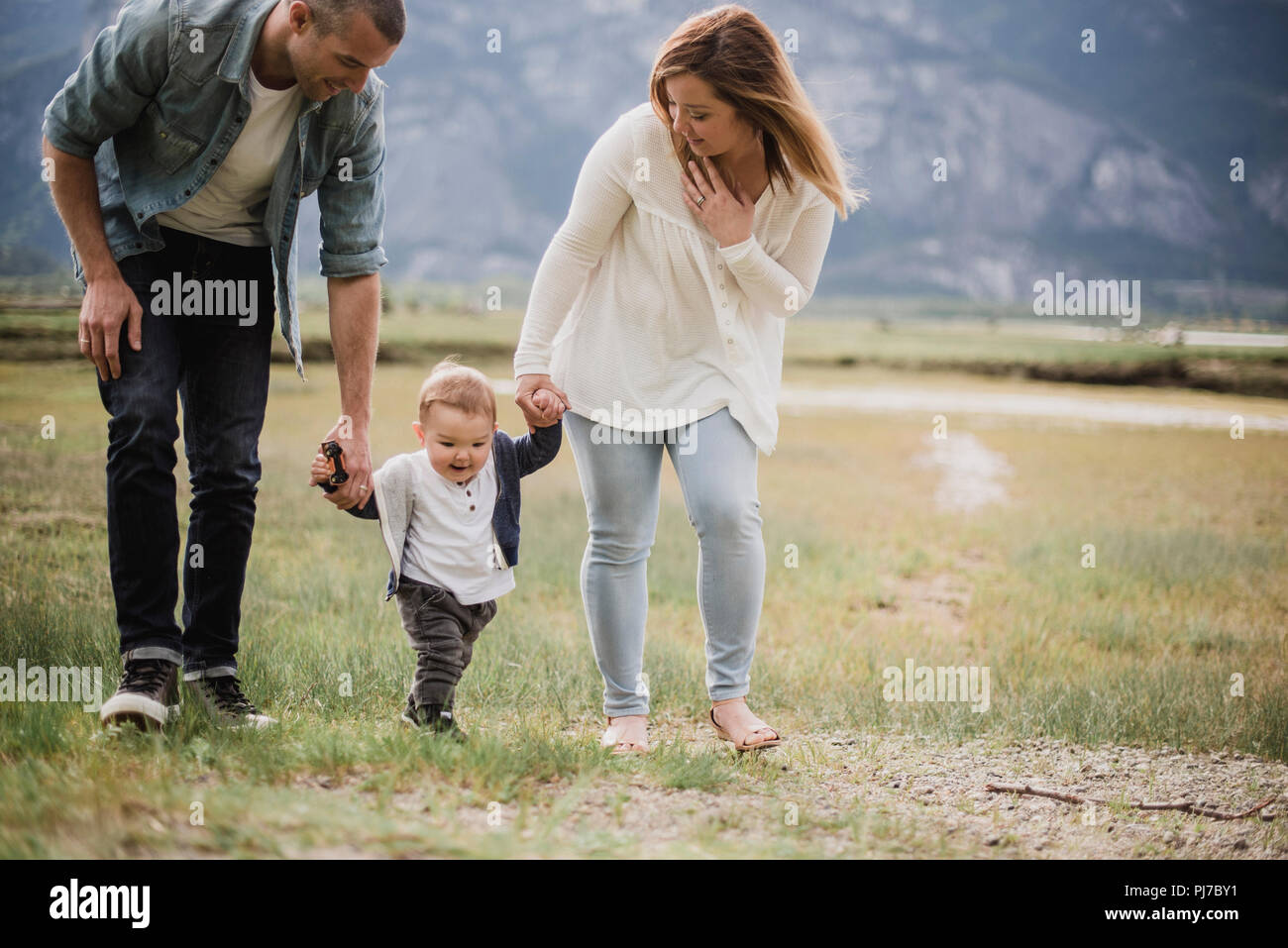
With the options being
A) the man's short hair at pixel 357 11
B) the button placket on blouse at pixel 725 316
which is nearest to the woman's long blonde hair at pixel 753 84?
the button placket on blouse at pixel 725 316

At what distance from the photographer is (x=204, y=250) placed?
11.3 feet

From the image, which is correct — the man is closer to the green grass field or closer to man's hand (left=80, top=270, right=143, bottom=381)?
man's hand (left=80, top=270, right=143, bottom=381)

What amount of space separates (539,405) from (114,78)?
155cm

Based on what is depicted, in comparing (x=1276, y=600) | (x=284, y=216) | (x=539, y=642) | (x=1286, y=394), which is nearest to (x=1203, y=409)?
(x=1286, y=394)

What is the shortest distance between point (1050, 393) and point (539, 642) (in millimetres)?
31951

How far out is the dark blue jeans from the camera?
3.25 meters

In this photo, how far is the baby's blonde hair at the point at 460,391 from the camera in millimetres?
3383

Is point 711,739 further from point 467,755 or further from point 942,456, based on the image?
point 942,456

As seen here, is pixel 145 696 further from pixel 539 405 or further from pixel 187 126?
pixel 187 126

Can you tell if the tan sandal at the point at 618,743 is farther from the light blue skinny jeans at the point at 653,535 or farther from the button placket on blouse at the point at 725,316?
the button placket on blouse at the point at 725,316

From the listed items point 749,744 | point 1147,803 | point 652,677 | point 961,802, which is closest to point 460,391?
point 749,744

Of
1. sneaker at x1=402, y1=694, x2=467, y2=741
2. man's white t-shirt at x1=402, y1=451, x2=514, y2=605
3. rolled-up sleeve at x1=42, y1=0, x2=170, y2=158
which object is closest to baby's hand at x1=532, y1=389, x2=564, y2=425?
man's white t-shirt at x1=402, y1=451, x2=514, y2=605
